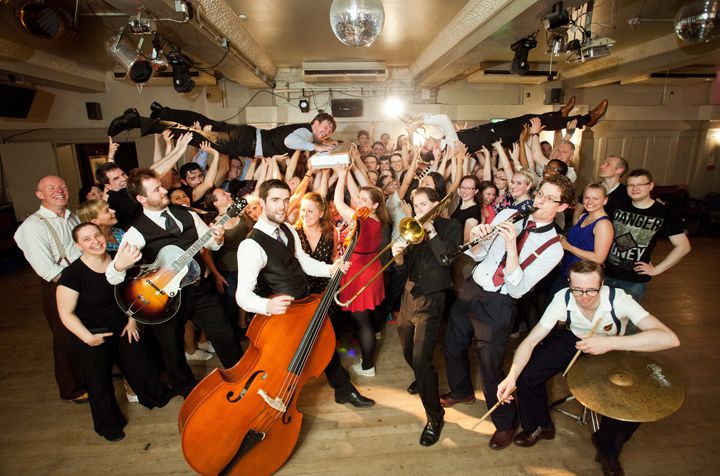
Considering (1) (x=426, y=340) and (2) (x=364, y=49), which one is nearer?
(1) (x=426, y=340)

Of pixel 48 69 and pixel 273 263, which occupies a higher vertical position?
pixel 48 69

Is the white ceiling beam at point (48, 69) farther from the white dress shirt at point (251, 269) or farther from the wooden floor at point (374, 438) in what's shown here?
the white dress shirt at point (251, 269)

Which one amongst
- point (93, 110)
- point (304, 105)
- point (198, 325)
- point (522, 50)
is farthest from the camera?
point (304, 105)

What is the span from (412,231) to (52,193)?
275 centimetres

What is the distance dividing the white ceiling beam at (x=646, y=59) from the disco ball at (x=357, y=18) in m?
4.65

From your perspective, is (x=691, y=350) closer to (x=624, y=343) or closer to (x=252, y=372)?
(x=624, y=343)

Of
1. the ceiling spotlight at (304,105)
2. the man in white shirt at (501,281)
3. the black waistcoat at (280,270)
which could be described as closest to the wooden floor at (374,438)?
the man in white shirt at (501,281)

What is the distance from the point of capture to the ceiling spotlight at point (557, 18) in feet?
9.70

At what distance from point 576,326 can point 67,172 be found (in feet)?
33.3

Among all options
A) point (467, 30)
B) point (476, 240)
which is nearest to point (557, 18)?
point (467, 30)

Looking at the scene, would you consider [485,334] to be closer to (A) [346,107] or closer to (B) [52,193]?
(B) [52,193]

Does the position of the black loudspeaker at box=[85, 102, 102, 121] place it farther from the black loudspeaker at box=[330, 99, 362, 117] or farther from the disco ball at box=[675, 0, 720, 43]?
the disco ball at box=[675, 0, 720, 43]

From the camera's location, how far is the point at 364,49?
597cm

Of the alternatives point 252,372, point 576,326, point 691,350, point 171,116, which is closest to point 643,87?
point 691,350
